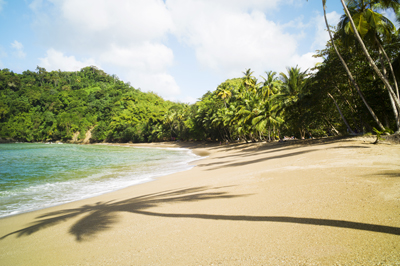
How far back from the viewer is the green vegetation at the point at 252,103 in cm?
1338

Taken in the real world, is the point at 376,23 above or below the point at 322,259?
above

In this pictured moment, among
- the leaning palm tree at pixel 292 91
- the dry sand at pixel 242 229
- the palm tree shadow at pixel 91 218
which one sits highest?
the leaning palm tree at pixel 292 91

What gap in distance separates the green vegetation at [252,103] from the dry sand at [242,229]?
400 inches

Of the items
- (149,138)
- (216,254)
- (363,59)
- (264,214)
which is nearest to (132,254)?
(216,254)

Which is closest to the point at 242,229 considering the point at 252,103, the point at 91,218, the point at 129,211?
the point at 129,211

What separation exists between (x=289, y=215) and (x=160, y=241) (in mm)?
2179

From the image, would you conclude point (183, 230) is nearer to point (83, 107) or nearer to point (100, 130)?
point (100, 130)

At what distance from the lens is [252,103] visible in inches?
1179

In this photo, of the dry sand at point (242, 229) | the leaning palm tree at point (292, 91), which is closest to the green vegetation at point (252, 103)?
the leaning palm tree at point (292, 91)

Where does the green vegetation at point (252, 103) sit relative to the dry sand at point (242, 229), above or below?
above

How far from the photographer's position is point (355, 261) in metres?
2.07

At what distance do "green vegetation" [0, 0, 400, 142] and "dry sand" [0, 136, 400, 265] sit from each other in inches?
400

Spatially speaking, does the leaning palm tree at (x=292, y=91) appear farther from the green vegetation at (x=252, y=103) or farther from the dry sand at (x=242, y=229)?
the dry sand at (x=242, y=229)

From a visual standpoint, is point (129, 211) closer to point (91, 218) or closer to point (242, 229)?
point (91, 218)
